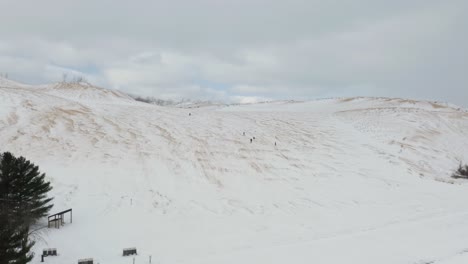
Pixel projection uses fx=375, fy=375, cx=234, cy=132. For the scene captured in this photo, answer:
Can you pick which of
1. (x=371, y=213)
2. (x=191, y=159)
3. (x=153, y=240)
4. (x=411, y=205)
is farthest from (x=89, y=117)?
(x=411, y=205)

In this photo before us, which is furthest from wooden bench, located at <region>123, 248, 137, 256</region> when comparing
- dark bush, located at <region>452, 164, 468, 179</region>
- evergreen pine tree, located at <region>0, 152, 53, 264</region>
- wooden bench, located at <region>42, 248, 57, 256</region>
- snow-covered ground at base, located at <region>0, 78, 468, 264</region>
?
dark bush, located at <region>452, 164, 468, 179</region>

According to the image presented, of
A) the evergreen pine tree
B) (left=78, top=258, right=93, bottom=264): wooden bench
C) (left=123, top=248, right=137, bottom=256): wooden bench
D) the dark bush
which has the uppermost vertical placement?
the evergreen pine tree

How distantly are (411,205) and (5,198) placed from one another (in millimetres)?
16689

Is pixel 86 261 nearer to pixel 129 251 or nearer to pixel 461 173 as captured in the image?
pixel 129 251

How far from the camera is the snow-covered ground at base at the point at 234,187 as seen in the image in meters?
11.9

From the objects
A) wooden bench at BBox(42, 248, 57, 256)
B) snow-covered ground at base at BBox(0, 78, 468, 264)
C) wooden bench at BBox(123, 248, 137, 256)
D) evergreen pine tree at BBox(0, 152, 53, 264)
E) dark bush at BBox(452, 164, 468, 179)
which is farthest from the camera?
dark bush at BBox(452, 164, 468, 179)

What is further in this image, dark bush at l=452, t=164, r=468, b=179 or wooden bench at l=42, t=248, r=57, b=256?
dark bush at l=452, t=164, r=468, b=179

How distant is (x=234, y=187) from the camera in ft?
60.2

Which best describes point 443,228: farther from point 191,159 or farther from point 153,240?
point 191,159

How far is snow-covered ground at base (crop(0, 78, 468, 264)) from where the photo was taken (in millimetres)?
11930

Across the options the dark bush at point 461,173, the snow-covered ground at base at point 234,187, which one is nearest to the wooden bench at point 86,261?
the snow-covered ground at base at point 234,187

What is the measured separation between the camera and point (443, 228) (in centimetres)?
1466

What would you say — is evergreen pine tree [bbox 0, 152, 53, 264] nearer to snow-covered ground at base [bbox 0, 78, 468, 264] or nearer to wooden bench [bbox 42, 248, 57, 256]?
wooden bench [bbox 42, 248, 57, 256]

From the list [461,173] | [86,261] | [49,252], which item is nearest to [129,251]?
[86,261]
